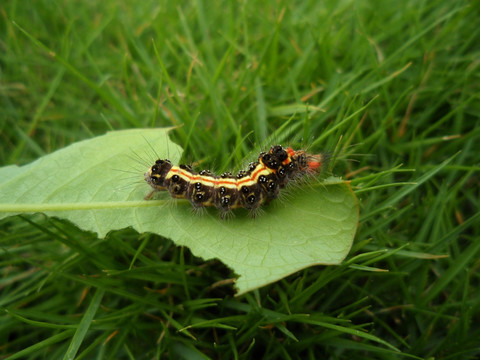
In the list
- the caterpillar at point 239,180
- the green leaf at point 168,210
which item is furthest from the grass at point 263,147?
the caterpillar at point 239,180

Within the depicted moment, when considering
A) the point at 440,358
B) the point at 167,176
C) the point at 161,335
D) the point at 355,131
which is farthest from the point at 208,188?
the point at 440,358

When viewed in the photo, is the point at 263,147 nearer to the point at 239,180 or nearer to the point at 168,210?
the point at 239,180

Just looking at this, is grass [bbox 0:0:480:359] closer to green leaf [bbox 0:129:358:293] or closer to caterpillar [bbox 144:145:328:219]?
green leaf [bbox 0:129:358:293]

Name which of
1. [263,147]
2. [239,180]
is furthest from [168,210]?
[263,147]

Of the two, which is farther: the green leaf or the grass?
the grass

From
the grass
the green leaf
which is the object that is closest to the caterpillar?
the green leaf

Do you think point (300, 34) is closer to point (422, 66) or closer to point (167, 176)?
point (422, 66)
